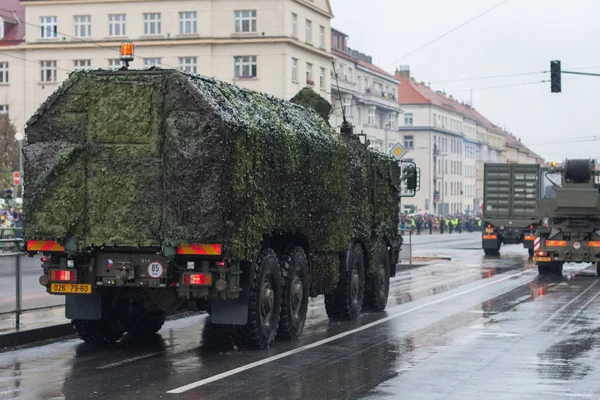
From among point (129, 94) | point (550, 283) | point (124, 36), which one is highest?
point (124, 36)

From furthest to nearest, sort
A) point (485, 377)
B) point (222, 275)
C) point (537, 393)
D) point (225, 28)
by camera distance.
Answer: point (225, 28)
point (222, 275)
point (485, 377)
point (537, 393)

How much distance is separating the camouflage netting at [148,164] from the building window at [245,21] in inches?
2618

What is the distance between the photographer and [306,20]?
82.5 metres

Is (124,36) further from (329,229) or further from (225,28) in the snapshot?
(329,229)

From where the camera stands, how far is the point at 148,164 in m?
11.9

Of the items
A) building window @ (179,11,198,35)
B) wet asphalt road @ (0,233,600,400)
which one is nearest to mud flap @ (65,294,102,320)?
wet asphalt road @ (0,233,600,400)

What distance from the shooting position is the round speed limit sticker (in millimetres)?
11906

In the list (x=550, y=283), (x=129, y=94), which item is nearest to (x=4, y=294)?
(x=129, y=94)

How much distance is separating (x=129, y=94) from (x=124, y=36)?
6966 cm

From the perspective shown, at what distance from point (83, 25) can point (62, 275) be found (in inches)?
2782

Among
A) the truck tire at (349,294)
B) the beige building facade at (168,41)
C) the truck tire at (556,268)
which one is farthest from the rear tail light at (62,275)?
the beige building facade at (168,41)

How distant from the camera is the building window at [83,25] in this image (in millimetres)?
80438

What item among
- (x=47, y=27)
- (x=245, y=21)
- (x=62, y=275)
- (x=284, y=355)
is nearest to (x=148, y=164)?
(x=62, y=275)

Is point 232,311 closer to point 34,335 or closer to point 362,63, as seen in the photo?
point 34,335
